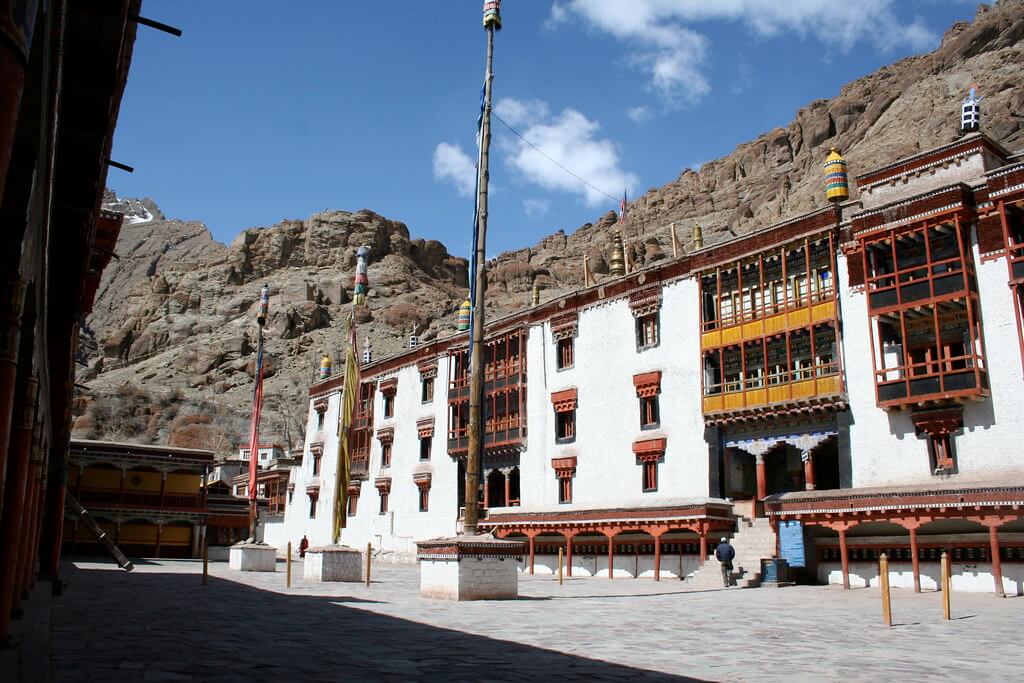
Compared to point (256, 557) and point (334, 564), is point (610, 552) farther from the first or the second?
point (256, 557)

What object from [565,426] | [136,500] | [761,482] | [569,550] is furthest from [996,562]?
[136,500]

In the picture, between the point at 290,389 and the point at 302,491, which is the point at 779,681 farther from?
the point at 290,389

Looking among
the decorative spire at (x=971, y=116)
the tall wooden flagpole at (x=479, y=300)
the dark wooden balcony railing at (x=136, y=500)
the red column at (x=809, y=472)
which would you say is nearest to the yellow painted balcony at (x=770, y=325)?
the red column at (x=809, y=472)

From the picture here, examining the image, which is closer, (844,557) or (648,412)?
(844,557)

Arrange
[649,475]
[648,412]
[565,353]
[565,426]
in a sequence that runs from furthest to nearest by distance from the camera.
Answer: [565,353]
[565,426]
[648,412]
[649,475]

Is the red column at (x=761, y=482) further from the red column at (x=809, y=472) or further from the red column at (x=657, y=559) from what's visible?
the red column at (x=657, y=559)

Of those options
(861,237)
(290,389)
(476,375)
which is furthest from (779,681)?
(290,389)

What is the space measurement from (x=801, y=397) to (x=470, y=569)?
17.0 meters

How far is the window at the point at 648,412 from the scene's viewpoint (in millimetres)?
36531

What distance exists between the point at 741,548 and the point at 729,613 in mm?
13366

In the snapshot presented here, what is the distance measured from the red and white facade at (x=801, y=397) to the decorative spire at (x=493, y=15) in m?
15.1

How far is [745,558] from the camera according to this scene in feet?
93.6

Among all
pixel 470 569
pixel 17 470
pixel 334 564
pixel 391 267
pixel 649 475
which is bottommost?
pixel 334 564

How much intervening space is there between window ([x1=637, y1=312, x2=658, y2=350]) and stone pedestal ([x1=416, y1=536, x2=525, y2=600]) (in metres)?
19.9
